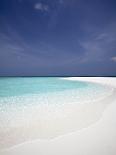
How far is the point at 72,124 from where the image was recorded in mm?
2334

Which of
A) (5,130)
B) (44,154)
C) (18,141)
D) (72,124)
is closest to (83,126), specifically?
(72,124)

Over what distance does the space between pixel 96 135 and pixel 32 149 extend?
1113mm

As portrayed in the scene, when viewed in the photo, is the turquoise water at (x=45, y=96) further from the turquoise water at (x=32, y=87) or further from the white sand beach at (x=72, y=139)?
the white sand beach at (x=72, y=139)

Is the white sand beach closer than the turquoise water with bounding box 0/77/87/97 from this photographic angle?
Yes

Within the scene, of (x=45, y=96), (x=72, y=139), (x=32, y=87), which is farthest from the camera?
(x=32, y=87)

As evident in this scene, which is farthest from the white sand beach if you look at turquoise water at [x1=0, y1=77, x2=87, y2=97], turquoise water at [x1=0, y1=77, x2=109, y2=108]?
turquoise water at [x1=0, y1=77, x2=87, y2=97]

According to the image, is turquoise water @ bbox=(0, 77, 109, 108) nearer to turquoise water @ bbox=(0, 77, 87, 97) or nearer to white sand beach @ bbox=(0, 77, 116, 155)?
turquoise water @ bbox=(0, 77, 87, 97)

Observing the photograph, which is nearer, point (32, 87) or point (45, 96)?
A: point (45, 96)

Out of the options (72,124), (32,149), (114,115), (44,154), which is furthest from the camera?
(114,115)

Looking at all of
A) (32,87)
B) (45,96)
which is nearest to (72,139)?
(45,96)

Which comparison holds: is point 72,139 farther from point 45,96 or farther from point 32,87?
point 32,87

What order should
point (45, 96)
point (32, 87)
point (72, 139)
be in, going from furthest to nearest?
point (32, 87)
point (45, 96)
point (72, 139)

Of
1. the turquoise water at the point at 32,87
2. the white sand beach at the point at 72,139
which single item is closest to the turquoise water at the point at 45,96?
the turquoise water at the point at 32,87

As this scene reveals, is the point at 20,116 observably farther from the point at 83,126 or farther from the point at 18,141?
the point at 83,126
